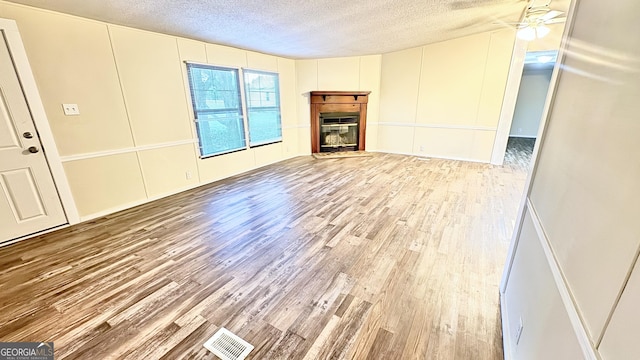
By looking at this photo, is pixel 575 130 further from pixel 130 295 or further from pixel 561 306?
pixel 130 295

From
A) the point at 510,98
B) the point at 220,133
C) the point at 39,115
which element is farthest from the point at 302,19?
the point at 510,98

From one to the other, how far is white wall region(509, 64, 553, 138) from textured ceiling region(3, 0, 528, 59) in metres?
4.76

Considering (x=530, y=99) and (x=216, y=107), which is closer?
(x=216, y=107)

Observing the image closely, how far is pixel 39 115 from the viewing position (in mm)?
2676

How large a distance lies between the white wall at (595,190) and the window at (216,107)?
14.4 feet

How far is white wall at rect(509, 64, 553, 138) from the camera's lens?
7.94m

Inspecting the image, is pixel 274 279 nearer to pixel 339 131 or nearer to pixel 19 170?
pixel 19 170

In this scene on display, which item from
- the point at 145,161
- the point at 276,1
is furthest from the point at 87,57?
the point at 276,1

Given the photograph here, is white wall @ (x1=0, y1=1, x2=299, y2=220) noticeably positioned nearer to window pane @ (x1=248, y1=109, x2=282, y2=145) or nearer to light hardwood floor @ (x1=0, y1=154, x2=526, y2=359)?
light hardwood floor @ (x1=0, y1=154, x2=526, y2=359)

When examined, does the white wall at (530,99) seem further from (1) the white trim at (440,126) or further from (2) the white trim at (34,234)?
(2) the white trim at (34,234)

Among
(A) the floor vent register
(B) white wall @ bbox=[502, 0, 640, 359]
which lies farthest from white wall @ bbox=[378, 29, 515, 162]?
(A) the floor vent register

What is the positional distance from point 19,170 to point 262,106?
12.1 ft

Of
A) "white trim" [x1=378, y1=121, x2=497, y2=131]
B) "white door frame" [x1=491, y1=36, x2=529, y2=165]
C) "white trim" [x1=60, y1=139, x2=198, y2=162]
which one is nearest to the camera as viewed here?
"white trim" [x1=60, y1=139, x2=198, y2=162]

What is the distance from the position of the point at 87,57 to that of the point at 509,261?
463 cm
